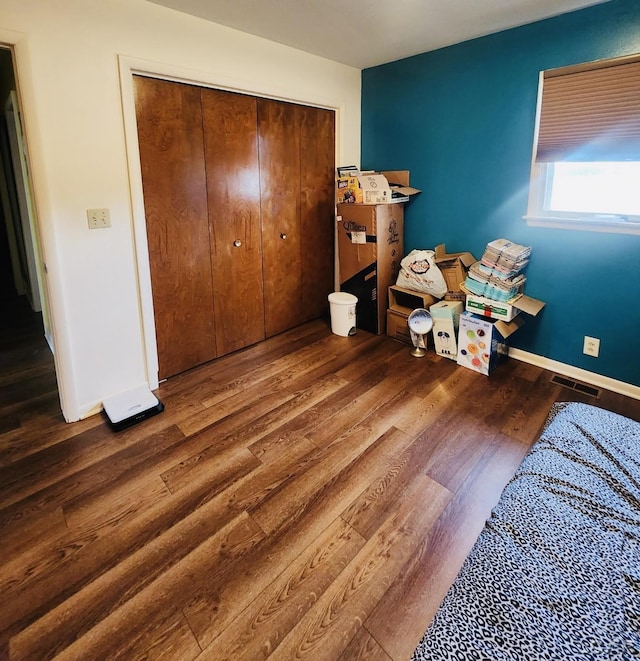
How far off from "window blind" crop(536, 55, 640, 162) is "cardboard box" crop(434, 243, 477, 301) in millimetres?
830

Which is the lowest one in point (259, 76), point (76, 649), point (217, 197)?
point (76, 649)

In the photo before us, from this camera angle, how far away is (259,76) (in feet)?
9.93

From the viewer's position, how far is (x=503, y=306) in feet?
9.48

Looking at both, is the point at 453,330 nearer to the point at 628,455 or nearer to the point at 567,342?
the point at 567,342

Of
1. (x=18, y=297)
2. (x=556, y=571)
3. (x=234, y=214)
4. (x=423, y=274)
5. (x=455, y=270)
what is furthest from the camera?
(x=18, y=297)

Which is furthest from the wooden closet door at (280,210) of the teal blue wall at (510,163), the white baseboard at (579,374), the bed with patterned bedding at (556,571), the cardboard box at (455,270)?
the bed with patterned bedding at (556,571)

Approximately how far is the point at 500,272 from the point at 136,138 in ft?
8.00

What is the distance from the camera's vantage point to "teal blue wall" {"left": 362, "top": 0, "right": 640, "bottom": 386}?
104 inches

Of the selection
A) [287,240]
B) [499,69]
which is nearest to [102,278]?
[287,240]

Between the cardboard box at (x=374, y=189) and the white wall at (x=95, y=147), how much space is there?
1119mm


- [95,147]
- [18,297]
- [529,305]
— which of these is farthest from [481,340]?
[18,297]

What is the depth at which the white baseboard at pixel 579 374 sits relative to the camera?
9.07 ft

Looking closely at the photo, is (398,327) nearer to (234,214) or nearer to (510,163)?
(510,163)

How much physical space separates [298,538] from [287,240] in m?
2.48
